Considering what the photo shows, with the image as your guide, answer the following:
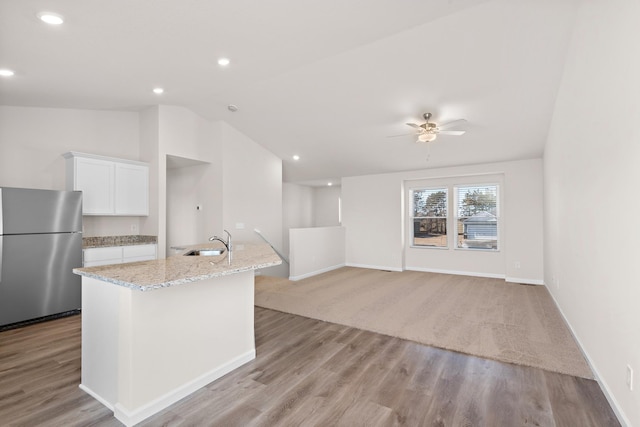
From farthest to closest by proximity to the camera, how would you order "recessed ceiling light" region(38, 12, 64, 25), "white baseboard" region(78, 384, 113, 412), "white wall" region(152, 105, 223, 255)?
"white wall" region(152, 105, 223, 255)
"recessed ceiling light" region(38, 12, 64, 25)
"white baseboard" region(78, 384, 113, 412)

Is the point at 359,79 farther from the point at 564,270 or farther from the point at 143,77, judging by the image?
the point at 564,270

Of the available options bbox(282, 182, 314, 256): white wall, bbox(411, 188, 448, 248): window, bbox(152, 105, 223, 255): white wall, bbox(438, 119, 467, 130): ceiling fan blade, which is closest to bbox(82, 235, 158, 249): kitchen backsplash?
bbox(152, 105, 223, 255): white wall

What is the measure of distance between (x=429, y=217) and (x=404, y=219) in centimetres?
58

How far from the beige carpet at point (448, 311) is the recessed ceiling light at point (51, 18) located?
3.70m

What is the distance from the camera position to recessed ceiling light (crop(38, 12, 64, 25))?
2303 mm

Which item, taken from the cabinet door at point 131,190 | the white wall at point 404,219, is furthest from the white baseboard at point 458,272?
the cabinet door at point 131,190

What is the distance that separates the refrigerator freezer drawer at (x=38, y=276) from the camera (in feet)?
11.5

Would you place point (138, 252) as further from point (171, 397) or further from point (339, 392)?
point (339, 392)

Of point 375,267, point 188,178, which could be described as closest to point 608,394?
point 375,267

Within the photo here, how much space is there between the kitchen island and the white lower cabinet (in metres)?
2.41

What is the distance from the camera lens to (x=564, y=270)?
3.65 m

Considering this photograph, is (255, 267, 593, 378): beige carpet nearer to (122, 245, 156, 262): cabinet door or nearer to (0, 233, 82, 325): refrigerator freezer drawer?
(122, 245, 156, 262): cabinet door

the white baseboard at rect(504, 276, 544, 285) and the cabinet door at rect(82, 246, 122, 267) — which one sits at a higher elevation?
the cabinet door at rect(82, 246, 122, 267)

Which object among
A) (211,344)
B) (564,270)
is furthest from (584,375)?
(211,344)
